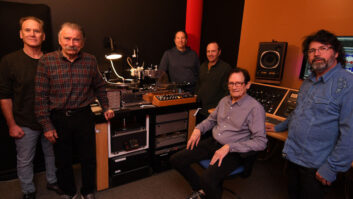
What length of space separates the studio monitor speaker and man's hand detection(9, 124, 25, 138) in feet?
8.40

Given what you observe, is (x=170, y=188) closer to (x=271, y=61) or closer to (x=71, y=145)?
(x=71, y=145)

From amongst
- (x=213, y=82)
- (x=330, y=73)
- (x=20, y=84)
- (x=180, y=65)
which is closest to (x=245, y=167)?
(x=330, y=73)

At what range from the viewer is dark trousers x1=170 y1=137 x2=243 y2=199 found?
5.32ft

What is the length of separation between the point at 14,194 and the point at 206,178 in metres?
1.89

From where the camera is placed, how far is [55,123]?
1803 millimetres

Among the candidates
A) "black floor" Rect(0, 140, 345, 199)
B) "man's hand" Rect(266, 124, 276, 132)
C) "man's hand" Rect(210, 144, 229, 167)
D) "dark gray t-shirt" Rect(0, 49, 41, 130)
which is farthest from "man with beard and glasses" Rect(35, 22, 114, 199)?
"man's hand" Rect(266, 124, 276, 132)

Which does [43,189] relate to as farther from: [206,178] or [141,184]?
[206,178]

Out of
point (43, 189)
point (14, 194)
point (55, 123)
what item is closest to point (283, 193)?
point (55, 123)

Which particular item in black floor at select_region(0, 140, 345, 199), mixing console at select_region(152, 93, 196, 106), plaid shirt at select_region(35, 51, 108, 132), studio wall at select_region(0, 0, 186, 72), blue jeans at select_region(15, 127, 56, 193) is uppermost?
studio wall at select_region(0, 0, 186, 72)

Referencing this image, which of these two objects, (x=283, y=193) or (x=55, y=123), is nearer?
(x=55, y=123)

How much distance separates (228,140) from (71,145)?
134cm

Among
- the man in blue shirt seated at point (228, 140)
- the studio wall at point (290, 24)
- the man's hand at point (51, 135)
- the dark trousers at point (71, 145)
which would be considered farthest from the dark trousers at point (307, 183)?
the man's hand at point (51, 135)

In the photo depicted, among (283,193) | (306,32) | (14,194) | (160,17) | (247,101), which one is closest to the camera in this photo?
(247,101)

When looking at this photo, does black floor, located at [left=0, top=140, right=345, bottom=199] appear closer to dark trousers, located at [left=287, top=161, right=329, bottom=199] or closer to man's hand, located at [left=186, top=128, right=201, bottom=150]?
man's hand, located at [left=186, top=128, right=201, bottom=150]
